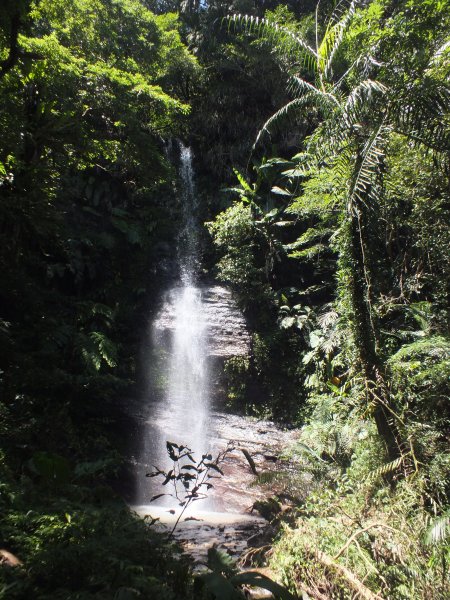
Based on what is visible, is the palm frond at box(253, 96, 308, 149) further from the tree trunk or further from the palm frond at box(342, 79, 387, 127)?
the tree trunk

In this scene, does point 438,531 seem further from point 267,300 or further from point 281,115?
point 267,300

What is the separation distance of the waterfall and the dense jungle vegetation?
694 mm

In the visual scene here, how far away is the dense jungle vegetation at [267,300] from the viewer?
11.9 feet

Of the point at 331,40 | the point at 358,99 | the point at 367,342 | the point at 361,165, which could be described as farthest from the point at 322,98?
the point at 367,342

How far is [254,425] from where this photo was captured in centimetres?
986

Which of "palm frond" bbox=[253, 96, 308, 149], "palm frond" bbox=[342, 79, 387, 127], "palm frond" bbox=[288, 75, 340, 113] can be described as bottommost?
"palm frond" bbox=[342, 79, 387, 127]

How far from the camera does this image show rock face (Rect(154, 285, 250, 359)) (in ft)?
38.0

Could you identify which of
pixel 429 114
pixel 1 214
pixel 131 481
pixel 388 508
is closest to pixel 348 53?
pixel 429 114

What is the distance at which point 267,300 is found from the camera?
12398 mm

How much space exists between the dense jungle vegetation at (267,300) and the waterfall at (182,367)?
694 millimetres

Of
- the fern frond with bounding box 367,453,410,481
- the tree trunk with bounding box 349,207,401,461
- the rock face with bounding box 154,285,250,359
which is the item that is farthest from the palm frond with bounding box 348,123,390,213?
the rock face with bounding box 154,285,250,359

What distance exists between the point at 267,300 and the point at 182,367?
3.18 m

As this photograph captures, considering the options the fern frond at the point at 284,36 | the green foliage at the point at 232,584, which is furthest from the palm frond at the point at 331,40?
the green foliage at the point at 232,584

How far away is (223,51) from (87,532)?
17.3m
